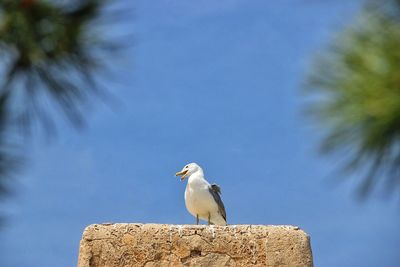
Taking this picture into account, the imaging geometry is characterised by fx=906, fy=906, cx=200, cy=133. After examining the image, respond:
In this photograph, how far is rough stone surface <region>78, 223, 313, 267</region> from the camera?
705 cm

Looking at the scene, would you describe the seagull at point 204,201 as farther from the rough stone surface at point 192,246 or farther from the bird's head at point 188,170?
the rough stone surface at point 192,246

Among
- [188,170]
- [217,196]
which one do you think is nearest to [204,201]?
[217,196]

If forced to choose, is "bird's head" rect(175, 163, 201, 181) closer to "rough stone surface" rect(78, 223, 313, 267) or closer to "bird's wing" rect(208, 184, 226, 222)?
"bird's wing" rect(208, 184, 226, 222)

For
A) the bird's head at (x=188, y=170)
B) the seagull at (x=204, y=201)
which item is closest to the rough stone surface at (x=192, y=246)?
the seagull at (x=204, y=201)

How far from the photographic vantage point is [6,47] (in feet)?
6.94

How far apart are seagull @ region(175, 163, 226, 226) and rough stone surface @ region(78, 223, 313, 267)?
111 centimetres

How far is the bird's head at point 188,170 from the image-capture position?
28.5 feet

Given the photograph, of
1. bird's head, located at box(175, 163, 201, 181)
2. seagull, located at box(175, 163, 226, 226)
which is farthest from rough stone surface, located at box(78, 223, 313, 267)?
bird's head, located at box(175, 163, 201, 181)

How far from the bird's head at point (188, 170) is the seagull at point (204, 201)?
166 millimetres

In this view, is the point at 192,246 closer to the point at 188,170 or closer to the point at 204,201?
the point at 204,201

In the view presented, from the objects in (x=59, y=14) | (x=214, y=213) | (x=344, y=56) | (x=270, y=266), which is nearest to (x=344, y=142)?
(x=344, y=56)

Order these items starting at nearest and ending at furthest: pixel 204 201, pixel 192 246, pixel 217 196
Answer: pixel 192 246 → pixel 204 201 → pixel 217 196

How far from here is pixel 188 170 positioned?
28.6 feet

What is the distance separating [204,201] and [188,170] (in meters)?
0.50
